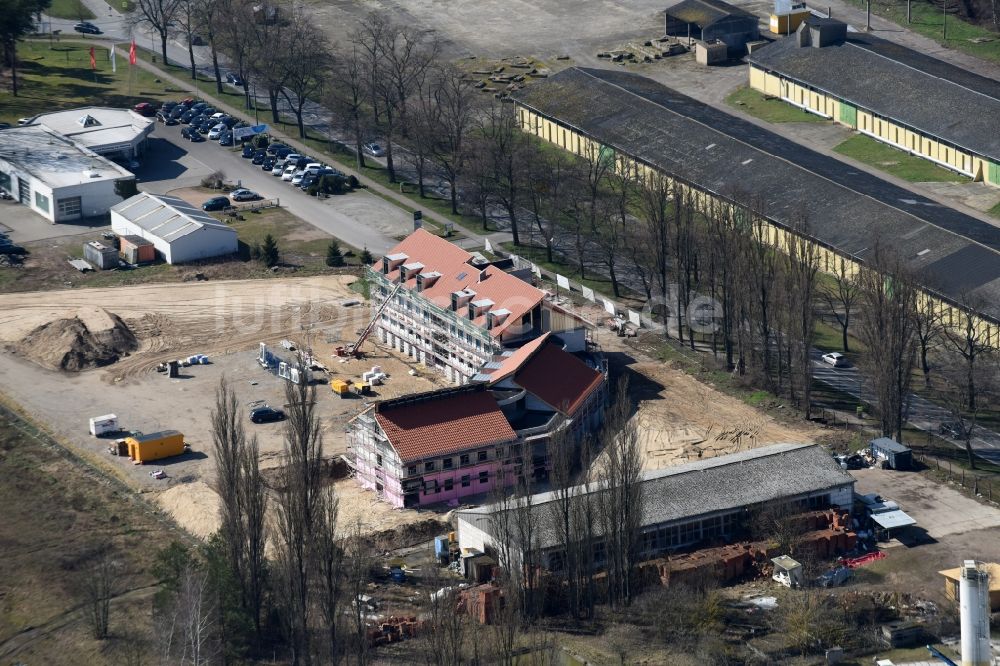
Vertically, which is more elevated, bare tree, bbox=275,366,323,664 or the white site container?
bare tree, bbox=275,366,323,664

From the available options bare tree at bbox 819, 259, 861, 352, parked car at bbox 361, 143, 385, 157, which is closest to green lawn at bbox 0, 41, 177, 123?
parked car at bbox 361, 143, 385, 157

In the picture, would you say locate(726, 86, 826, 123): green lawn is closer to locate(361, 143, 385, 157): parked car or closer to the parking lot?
locate(361, 143, 385, 157): parked car

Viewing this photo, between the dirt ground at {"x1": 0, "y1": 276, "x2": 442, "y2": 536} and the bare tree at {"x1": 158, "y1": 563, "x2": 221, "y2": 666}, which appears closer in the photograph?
the bare tree at {"x1": 158, "y1": 563, "x2": 221, "y2": 666}

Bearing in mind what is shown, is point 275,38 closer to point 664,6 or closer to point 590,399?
point 664,6

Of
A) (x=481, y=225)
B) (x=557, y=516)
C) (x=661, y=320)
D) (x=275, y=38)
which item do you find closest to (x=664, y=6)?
(x=275, y=38)

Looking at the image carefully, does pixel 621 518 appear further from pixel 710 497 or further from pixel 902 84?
pixel 902 84

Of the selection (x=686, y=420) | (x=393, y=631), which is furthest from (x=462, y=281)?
(x=393, y=631)
